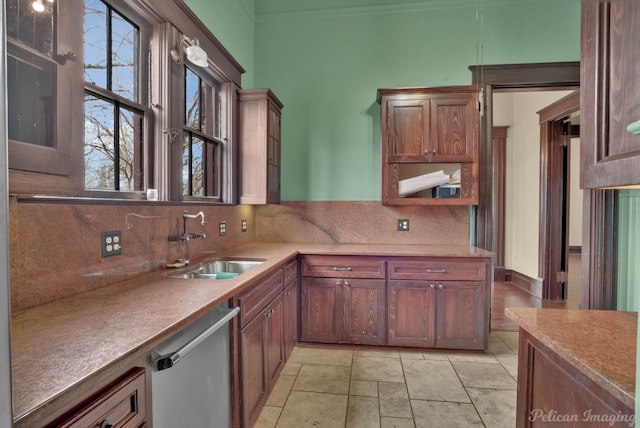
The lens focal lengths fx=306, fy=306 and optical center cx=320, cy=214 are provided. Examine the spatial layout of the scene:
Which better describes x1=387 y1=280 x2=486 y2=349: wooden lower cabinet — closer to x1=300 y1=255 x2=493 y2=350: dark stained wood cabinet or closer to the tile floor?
x1=300 y1=255 x2=493 y2=350: dark stained wood cabinet

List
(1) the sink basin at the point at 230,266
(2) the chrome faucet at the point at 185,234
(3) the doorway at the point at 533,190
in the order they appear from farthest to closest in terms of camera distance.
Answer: (3) the doorway at the point at 533,190 → (1) the sink basin at the point at 230,266 → (2) the chrome faucet at the point at 185,234

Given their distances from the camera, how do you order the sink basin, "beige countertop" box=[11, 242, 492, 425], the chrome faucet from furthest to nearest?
the sink basin
the chrome faucet
"beige countertop" box=[11, 242, 492, 425]

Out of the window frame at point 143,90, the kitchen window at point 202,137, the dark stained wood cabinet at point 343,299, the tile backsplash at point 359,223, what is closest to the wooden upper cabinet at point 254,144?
the kitchen window at point 202,137

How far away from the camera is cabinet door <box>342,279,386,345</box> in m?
2.69

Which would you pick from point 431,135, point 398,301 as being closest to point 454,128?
point 431,135

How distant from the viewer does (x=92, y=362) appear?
2.47 ft

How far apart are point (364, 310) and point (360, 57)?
258 centimetres

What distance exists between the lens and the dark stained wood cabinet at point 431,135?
9.08 feet

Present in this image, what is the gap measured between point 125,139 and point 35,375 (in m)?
1.31

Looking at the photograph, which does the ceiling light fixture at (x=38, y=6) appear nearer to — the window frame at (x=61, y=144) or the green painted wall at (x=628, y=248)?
the window frame at (x=61, y=144)

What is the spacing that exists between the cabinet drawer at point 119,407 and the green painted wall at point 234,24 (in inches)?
95.1

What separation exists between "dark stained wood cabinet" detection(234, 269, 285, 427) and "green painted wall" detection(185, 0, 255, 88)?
6.83ft

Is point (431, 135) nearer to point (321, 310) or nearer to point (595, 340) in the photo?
point (321, 310)

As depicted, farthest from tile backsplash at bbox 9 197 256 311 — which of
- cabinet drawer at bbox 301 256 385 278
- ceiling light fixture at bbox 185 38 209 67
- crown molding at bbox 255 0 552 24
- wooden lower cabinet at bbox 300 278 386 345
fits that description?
crown molding at bbox 255 0 552 24
